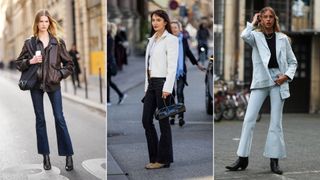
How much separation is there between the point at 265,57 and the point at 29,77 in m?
2.11

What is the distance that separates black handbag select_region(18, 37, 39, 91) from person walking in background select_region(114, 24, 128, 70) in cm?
56

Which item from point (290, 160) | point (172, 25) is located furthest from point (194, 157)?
Result: point (290, 160)

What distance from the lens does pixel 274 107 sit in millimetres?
4566

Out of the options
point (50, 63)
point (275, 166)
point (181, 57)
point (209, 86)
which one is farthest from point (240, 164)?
point (50, 63)

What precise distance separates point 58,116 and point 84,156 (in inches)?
13.0

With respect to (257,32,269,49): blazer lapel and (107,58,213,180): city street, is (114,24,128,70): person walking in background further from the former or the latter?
(257,32,269,49): blazer lapel

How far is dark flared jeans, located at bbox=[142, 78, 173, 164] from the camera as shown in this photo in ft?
10.5

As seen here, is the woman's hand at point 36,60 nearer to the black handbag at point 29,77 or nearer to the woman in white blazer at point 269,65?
the black handbag at point 29,77

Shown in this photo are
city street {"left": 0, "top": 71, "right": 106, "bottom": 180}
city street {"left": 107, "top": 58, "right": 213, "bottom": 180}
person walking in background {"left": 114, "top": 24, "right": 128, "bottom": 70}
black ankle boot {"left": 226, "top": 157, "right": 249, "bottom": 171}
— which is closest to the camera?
person walking in background {"left": 114, "top": 24, "right": 128, "bottom": 70}

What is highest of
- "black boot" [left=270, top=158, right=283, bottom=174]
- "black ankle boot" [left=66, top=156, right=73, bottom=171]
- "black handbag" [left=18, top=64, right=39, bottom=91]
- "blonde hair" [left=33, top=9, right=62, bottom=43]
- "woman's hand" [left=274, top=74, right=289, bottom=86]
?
"blonde hair" [left=33, top=9, right=62, bottom=43]

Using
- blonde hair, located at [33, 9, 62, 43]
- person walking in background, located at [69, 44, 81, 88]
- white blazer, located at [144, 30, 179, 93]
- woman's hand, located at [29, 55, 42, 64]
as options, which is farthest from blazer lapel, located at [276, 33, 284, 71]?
woman's hand, located at [29, 55, 42, 64]

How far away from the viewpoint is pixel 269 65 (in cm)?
447

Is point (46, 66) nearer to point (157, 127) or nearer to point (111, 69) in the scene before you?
point (111, 69)

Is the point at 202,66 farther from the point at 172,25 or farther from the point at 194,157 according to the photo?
the point at 194,157
